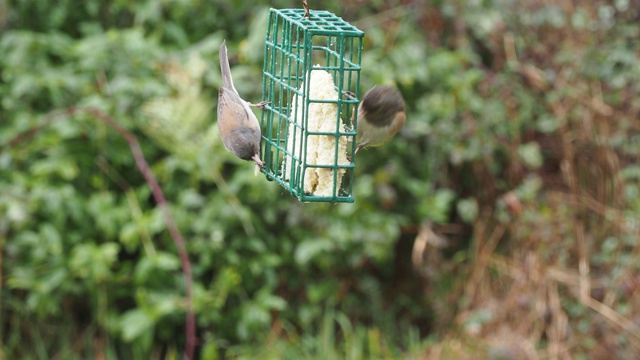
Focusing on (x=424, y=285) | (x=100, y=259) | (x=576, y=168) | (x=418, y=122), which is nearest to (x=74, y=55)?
(x=100, y=259)

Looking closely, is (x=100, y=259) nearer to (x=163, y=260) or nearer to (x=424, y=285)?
(x=163, y=260)

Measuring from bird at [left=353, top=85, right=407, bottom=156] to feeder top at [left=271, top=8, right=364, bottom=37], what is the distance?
0.35 metres

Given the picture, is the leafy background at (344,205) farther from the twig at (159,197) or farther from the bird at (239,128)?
the bird at (239,128)

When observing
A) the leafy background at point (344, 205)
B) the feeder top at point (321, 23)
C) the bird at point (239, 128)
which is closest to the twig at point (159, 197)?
the leafy background at point (344, 205)

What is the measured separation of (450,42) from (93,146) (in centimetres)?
251

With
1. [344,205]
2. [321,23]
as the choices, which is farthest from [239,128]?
[344,205]

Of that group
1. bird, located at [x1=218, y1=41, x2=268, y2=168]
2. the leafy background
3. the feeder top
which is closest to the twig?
the leafy background

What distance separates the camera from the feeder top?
2799 mm

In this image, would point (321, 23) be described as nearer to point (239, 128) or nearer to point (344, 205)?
point (239, 128)

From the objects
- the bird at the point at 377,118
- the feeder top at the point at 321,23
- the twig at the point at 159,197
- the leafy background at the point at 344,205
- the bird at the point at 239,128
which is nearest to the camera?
the feeder top at the point at 321,23

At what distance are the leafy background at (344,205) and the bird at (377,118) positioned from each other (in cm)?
215

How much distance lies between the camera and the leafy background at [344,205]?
549 cm

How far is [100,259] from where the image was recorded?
5.28 metres

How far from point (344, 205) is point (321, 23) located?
2.75m
